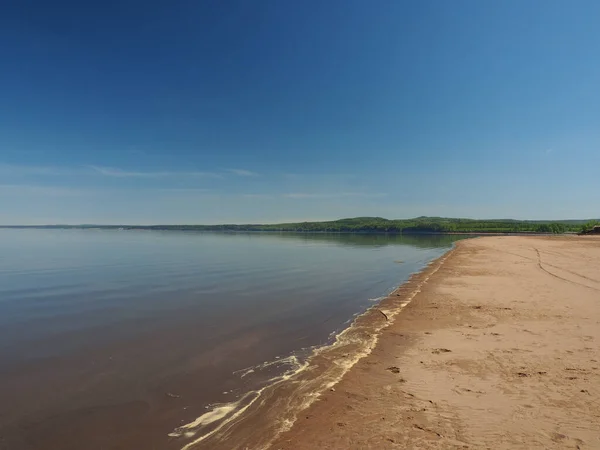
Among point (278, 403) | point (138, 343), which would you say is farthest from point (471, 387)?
point (138, 343)

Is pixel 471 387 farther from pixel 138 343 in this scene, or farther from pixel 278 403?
pixel 138 343

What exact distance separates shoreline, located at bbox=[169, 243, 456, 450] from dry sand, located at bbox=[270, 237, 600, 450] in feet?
0.88

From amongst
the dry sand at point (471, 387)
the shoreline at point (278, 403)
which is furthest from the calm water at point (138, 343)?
the dry sand at point (471, 387)

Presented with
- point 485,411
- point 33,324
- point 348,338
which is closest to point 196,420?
point 485,411

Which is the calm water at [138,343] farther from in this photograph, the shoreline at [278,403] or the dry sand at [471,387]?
the dry sand at [471,387]

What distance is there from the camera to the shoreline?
5.91 meters

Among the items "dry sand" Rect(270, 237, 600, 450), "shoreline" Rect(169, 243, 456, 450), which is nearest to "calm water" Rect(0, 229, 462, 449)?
"shoreline" Rect(169, 243, 456, 450)

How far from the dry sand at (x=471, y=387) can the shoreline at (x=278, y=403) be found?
0.88ft

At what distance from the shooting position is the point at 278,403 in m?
7.16

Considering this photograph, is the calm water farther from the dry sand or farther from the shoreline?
the dry sand

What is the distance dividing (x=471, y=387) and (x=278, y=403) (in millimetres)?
3983

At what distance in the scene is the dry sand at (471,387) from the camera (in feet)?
17.8

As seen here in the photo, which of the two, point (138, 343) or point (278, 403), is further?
point (138, 343)

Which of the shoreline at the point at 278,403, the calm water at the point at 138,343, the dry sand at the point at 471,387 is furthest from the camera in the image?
the calm water at the point at 138,343
